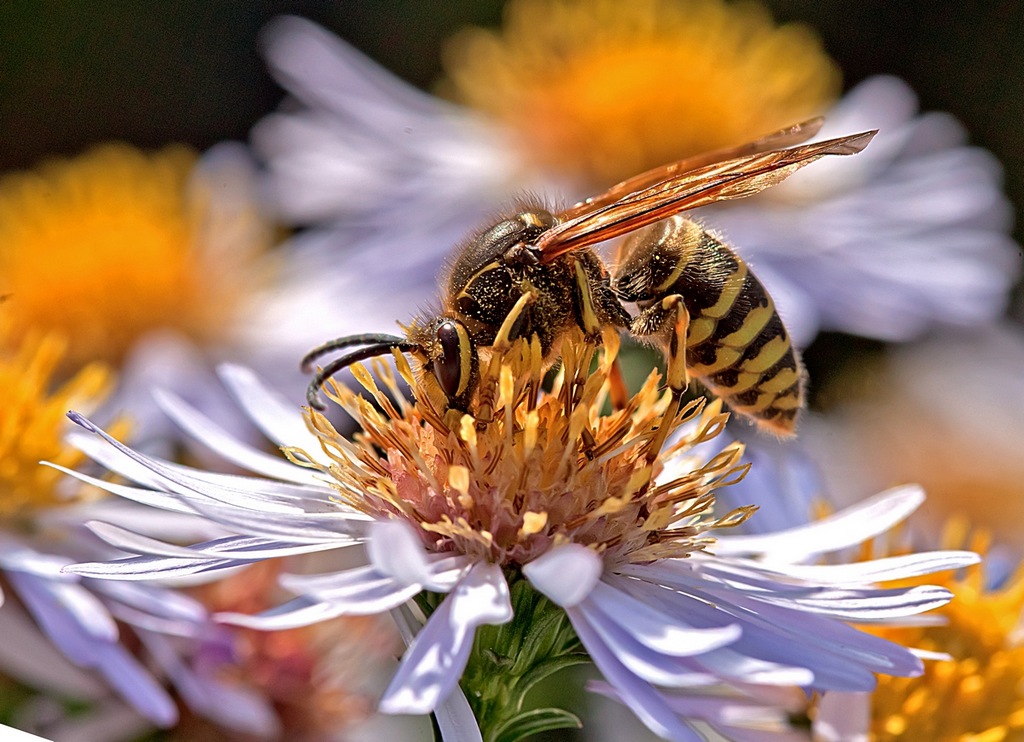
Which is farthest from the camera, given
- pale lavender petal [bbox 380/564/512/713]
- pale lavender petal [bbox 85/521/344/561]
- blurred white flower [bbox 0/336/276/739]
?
blurred white flower [bbox 0/336/276/739]

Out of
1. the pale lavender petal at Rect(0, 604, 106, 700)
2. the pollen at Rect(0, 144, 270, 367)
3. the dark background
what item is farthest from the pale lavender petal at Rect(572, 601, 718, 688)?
the dark background

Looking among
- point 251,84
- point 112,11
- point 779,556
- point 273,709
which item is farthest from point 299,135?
point 779,556

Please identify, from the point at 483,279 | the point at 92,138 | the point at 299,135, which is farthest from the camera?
the point at 92,138

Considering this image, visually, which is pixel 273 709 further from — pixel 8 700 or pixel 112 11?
pixel 112 11

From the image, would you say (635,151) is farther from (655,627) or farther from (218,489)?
(655,627)

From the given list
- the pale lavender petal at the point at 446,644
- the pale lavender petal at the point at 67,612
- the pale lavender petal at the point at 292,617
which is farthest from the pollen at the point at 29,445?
the pale lavender petal at the point at 446,644

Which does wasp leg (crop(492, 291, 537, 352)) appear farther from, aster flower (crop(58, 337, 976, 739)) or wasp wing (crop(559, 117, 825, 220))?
wasp wing (crop(559, 117, 825, 220))

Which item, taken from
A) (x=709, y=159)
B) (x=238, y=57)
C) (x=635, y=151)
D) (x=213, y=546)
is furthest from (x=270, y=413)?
(x=238, y=57)

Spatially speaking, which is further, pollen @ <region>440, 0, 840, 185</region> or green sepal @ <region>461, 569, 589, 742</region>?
pollen @ <region>440, 0, 840, 185</region>
